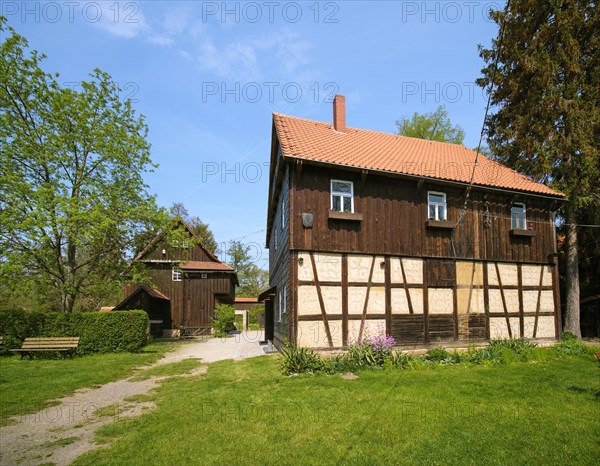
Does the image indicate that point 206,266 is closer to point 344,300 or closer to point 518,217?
point 344,300

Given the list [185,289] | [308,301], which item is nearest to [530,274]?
[308,301]

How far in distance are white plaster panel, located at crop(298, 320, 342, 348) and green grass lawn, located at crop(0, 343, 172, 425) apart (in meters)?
5.42

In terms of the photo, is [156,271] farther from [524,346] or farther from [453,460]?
[453,460]

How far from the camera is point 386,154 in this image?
1513 centimetres

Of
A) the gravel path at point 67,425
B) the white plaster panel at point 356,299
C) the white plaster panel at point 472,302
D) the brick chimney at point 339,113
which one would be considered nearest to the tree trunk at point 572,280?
the white plaster panel at point 472,302

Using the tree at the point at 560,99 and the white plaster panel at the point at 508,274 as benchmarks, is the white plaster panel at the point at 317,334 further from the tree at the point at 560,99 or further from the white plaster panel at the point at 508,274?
the tree at the point at 560,99

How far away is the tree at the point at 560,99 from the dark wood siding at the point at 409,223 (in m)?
2.61

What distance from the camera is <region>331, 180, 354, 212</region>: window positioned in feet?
42.3

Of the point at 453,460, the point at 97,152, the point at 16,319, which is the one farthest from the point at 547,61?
the point at 16,319

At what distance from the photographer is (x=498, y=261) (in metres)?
15.0

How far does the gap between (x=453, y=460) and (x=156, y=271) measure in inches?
1005

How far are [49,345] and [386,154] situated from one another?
1510cm

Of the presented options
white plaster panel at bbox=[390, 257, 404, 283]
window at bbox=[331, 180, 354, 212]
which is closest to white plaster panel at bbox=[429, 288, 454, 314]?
white plaster panel at bbox=[390, 257, 404, 283]

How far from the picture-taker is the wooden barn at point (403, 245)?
40.2 ft
